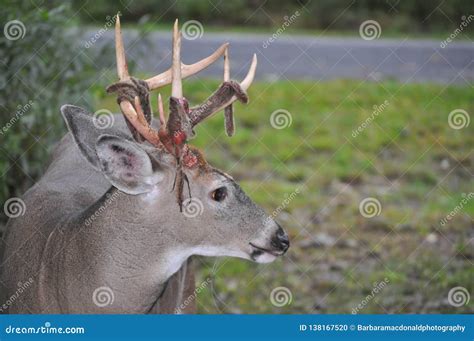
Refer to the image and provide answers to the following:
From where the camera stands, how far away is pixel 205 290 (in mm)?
6688

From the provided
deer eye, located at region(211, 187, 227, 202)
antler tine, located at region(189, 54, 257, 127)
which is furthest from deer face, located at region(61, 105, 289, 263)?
antler tine, located at region(189, 54, 257, 127)

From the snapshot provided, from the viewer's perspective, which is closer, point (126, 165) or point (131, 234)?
point (126, 165)

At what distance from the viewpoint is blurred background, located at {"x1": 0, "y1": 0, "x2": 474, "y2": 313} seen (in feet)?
21.5

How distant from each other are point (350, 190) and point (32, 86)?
2.91 m

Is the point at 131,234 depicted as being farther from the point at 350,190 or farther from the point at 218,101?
the point at 350,190

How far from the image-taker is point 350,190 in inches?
324

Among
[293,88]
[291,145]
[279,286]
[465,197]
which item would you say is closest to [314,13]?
[293,88]

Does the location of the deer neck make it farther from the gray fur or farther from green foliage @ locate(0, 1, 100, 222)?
green foliage @ locate(0, 1, 100, 222)

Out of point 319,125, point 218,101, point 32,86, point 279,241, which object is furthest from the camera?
point 319,125

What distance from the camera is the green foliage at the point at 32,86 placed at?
629 cm

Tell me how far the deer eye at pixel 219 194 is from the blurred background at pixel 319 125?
1873 mm

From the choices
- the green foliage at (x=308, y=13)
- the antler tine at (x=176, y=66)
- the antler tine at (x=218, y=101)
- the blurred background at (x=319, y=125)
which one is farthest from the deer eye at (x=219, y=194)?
the green foliage at (x=308, y=13)

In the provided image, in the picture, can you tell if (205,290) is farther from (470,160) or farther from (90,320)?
(470,160)

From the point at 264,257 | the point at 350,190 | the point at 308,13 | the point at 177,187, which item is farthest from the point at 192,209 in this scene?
the point at 308,13
